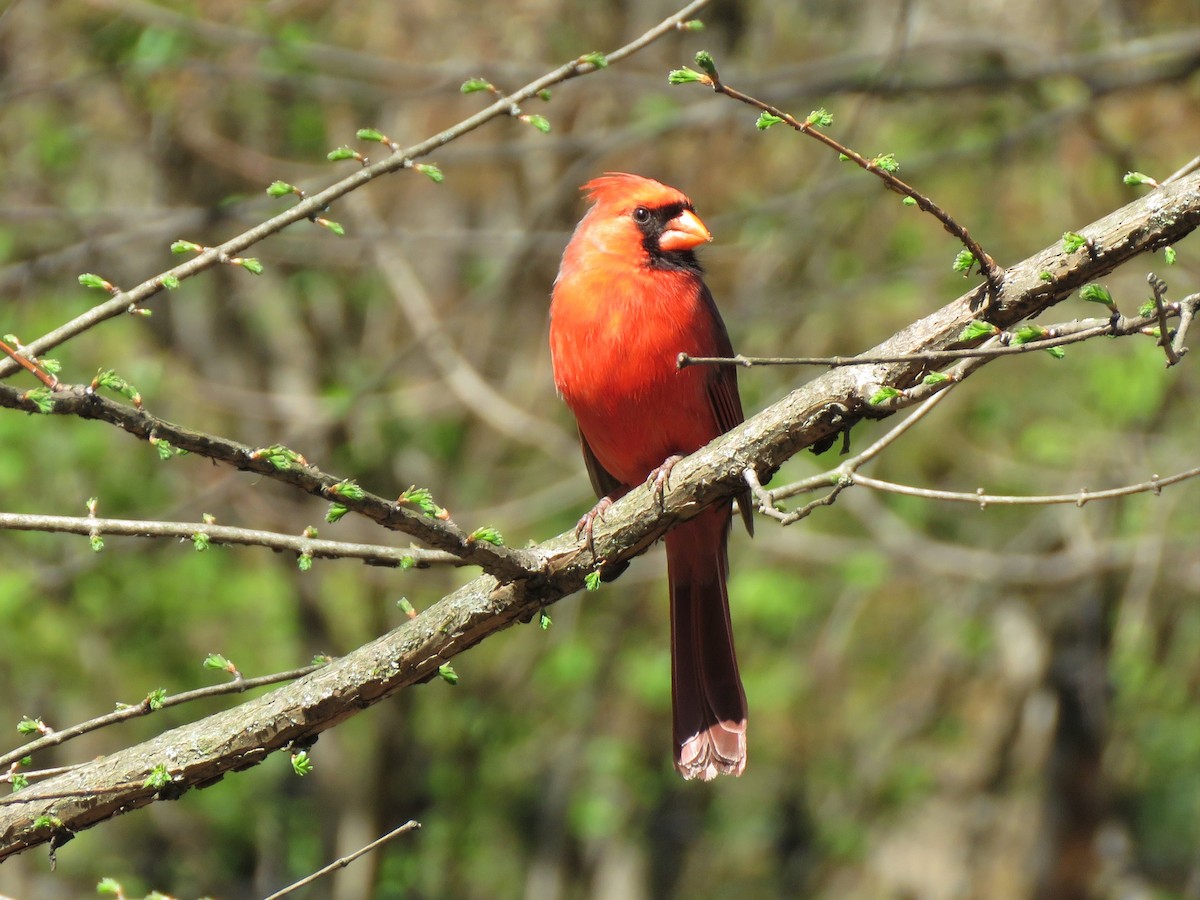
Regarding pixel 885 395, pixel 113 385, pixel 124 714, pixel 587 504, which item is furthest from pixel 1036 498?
pixel 587 504

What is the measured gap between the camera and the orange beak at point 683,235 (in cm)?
397

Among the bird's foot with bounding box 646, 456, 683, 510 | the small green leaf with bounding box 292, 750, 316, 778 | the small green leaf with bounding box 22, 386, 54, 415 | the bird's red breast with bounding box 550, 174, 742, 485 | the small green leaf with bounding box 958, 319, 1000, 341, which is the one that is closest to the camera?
the small green leaf with bounding box 22, 386, 54, 415

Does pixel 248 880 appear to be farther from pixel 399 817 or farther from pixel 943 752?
pixel 943 752

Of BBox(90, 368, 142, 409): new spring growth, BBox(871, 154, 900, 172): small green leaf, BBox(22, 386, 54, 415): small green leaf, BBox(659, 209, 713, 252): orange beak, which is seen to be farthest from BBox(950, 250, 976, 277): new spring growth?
BBox(659, 209, 713, 252): orange beak

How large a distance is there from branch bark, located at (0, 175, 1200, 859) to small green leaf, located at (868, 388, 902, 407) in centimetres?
A: 4

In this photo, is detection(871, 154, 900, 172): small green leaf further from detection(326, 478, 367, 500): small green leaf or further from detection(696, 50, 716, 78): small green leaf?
detection(326, 478, 367, 500): small green leaf

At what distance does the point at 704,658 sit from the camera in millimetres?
3850

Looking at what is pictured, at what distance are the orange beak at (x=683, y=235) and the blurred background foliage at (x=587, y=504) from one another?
2.17m

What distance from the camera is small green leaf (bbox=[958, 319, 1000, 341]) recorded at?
7.13 ft

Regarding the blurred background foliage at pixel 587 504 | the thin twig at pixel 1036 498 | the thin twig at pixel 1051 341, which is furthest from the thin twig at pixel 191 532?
the blurred background foliage at pixel 587 504

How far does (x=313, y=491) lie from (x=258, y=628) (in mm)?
5777

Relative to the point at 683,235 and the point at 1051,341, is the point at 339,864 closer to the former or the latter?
the point at 1051,341

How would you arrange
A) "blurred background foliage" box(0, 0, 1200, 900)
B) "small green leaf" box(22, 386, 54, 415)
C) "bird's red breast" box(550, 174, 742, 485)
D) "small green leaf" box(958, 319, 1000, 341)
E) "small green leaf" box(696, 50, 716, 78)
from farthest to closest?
"blurred background foliage" box(0, 0, 1200, 900), "bird's red breast" box(550, 174, 742, 485), "small green leaf" box(958, 319, 1000, 341), "small green leaf" box(696, 50, 716, 78), "small green leaf" box(22, 386, 54, 415)

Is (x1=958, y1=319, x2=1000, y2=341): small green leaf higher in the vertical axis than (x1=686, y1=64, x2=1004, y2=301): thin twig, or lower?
lower
